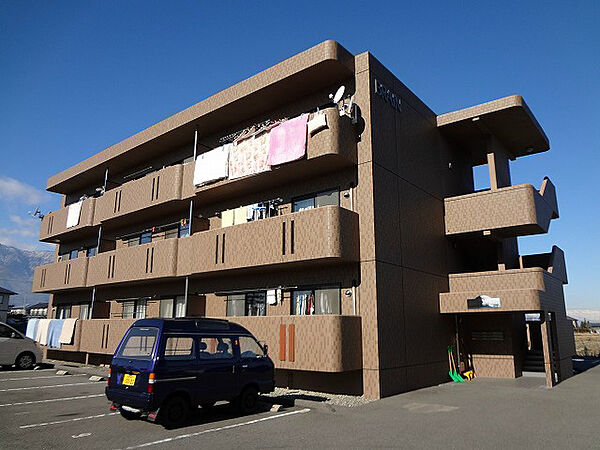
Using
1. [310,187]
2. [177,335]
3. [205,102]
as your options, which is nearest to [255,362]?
[177,335]

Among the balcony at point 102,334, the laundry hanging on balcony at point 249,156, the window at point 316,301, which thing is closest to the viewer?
the window at point 316,301

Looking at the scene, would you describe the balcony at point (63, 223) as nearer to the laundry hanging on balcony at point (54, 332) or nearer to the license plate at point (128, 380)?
the laundry hanging on balcony at point (54, 332)

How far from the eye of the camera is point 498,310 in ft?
49.3

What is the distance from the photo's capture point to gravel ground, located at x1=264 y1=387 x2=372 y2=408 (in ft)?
37.2

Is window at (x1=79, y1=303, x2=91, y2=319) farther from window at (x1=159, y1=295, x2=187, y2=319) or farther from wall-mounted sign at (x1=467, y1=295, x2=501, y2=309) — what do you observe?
wall-mounted sign at (x1=467, y1=295, x2=501, y2=309)

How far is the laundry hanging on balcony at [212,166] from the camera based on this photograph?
16281 mm

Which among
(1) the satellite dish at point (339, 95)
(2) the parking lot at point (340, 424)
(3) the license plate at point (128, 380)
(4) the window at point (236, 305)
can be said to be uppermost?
(1) the satellite dish at point (339, 95)

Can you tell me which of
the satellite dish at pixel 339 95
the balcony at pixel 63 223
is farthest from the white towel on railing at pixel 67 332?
the satellite dish at pixel 339 95

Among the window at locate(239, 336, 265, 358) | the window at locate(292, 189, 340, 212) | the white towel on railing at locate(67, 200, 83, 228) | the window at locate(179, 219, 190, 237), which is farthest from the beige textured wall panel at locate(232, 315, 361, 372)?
the white towel on railing at locate(67, 200, 83, 228)

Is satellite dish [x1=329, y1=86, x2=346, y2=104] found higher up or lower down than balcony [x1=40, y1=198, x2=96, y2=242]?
higher up

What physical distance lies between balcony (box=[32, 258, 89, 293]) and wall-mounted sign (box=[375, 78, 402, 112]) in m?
16.9

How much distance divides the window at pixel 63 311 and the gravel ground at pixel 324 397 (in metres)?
17.5

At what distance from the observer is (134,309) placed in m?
21.2

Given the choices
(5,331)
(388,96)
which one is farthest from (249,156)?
(5,331)
